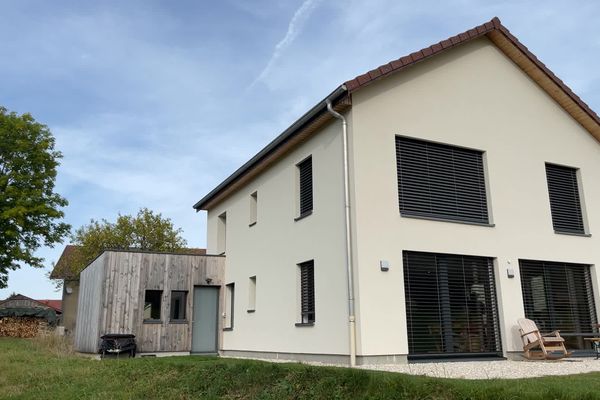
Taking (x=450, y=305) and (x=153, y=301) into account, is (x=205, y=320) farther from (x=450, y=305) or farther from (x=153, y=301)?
(x=450, y=305)

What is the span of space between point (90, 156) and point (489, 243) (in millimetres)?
14100

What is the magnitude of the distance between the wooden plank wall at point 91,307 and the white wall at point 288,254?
410 centimetres

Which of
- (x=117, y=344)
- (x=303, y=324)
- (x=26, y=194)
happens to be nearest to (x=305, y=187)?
(x=303, y=324)

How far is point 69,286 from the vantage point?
35.2 metres

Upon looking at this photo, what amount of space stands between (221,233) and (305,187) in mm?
7626

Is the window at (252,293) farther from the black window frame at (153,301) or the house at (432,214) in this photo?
the black window frame at (153,301)

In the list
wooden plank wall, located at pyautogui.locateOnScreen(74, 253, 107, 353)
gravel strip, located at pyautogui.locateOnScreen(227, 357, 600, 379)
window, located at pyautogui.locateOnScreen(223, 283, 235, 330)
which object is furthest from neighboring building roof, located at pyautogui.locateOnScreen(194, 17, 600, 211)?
gravel strip, located at pyautogui.locateOnScreen(227, 357, 600, 379)

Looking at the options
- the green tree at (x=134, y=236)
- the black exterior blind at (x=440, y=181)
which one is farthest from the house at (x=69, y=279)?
the black exterior blind at (x=440, y=181)

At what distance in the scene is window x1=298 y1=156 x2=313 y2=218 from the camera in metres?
13.8

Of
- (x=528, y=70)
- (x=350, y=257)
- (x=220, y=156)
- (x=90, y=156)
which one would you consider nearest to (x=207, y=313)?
(x=220, y=156)

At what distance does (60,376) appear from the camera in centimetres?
1060

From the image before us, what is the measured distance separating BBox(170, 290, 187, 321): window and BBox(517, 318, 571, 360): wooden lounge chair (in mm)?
10196

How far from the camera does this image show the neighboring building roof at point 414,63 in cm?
1171

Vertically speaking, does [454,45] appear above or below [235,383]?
above
